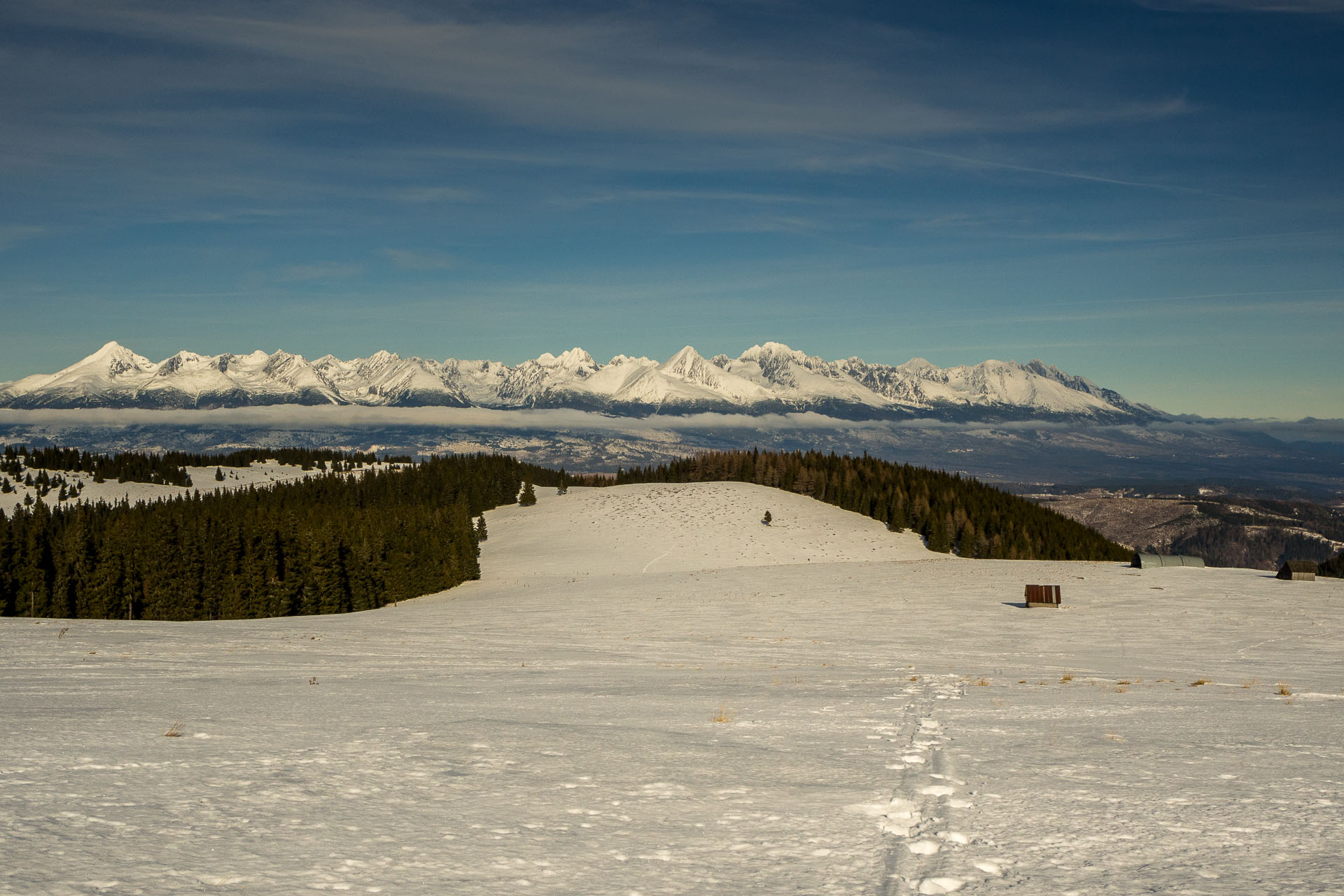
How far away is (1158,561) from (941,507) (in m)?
53.9

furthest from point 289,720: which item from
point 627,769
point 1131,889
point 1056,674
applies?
point 1056,674

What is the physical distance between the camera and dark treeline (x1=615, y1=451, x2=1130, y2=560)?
12094cm

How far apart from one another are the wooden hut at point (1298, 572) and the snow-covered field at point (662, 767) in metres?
34.7

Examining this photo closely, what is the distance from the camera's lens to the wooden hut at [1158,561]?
230 feet

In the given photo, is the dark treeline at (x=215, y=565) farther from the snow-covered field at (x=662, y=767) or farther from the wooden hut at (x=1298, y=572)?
the wooden hut at (x=1298, y=572)

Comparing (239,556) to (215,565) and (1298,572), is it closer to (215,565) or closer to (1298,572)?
(215,565)

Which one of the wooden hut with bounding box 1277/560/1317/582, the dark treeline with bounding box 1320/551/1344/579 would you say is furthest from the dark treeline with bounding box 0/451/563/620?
the dark treeline with bounding box 1320/551/1344/579

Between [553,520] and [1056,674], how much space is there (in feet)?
379

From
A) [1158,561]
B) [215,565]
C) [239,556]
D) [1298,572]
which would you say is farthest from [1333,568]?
[215,565]

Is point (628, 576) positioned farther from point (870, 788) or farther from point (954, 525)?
point (870, 788)

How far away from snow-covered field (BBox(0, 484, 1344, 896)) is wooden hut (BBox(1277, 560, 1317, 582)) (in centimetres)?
3474

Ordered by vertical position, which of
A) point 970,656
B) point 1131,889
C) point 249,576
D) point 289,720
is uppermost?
point 1131,889

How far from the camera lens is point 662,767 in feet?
41.3

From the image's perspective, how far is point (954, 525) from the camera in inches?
4788
